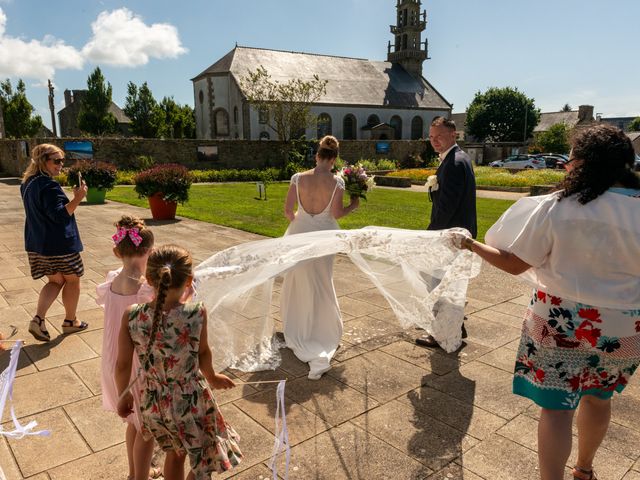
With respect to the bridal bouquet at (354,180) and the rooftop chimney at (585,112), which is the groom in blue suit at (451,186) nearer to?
the bridal bouquet at (354,180)

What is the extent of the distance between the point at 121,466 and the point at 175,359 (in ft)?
3.87

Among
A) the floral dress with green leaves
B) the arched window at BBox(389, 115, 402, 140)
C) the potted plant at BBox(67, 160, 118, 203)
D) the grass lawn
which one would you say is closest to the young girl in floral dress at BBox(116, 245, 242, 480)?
the floral dress with green leaves

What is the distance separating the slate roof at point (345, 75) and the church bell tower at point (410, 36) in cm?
132

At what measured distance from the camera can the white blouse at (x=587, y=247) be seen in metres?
2.18

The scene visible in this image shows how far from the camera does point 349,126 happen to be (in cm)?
5603

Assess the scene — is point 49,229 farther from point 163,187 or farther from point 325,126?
point 325,126

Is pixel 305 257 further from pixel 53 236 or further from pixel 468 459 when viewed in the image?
pixel 53 236

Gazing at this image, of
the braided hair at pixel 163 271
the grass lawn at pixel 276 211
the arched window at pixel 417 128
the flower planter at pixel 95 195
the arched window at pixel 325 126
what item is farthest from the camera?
the arched window at pixel 417 128

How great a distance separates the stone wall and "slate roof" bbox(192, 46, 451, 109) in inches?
665

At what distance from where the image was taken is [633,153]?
2285 millimetres

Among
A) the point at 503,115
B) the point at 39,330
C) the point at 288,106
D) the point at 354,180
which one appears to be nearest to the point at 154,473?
the point at 39,330

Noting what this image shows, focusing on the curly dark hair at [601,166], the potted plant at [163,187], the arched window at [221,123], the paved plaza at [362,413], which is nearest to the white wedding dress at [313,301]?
the paved plaza at [362,413]

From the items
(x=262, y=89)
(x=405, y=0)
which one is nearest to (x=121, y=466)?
(x=262, y=89)

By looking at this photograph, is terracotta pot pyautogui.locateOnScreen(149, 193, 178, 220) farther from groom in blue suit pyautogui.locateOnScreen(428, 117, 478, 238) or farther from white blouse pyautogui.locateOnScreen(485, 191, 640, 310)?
white blouse pyautogui.locateOnScreen(485, 191, 640, 310)
